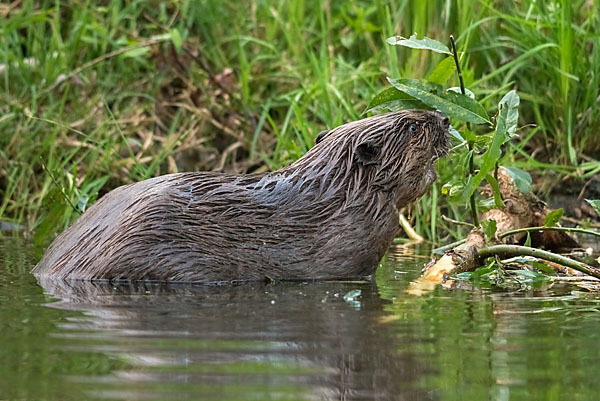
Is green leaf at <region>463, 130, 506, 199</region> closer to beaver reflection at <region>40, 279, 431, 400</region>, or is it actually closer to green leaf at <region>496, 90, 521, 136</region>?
green leaf at <region>496, 90, 521, 136</region>

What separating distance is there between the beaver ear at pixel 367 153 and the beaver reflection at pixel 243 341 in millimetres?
700

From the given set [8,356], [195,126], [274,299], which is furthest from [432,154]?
[195,126]

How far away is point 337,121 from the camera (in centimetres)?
609

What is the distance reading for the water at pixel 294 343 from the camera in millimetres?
2299

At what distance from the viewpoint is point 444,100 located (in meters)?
4.29

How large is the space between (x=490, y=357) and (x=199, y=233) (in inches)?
69.7

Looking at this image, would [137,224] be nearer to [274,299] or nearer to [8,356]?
[274,299]

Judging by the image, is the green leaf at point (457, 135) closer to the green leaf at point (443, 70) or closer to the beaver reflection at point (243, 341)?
the green leaf at point (443, 70)

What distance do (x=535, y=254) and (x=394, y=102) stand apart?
100cm

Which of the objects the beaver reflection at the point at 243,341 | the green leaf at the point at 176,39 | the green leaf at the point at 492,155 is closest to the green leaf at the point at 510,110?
the green leaf at the point at 492,155

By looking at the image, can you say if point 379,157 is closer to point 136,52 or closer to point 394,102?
point 394,102

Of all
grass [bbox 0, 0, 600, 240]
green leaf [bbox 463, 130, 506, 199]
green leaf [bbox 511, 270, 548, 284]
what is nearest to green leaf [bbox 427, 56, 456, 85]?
green leaf [bbox 463, 130, 506, 199]

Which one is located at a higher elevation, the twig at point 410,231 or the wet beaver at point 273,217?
the wet beaver at point 273,217

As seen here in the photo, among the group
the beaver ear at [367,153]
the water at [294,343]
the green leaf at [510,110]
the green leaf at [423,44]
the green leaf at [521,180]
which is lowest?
the water at [294,343]
